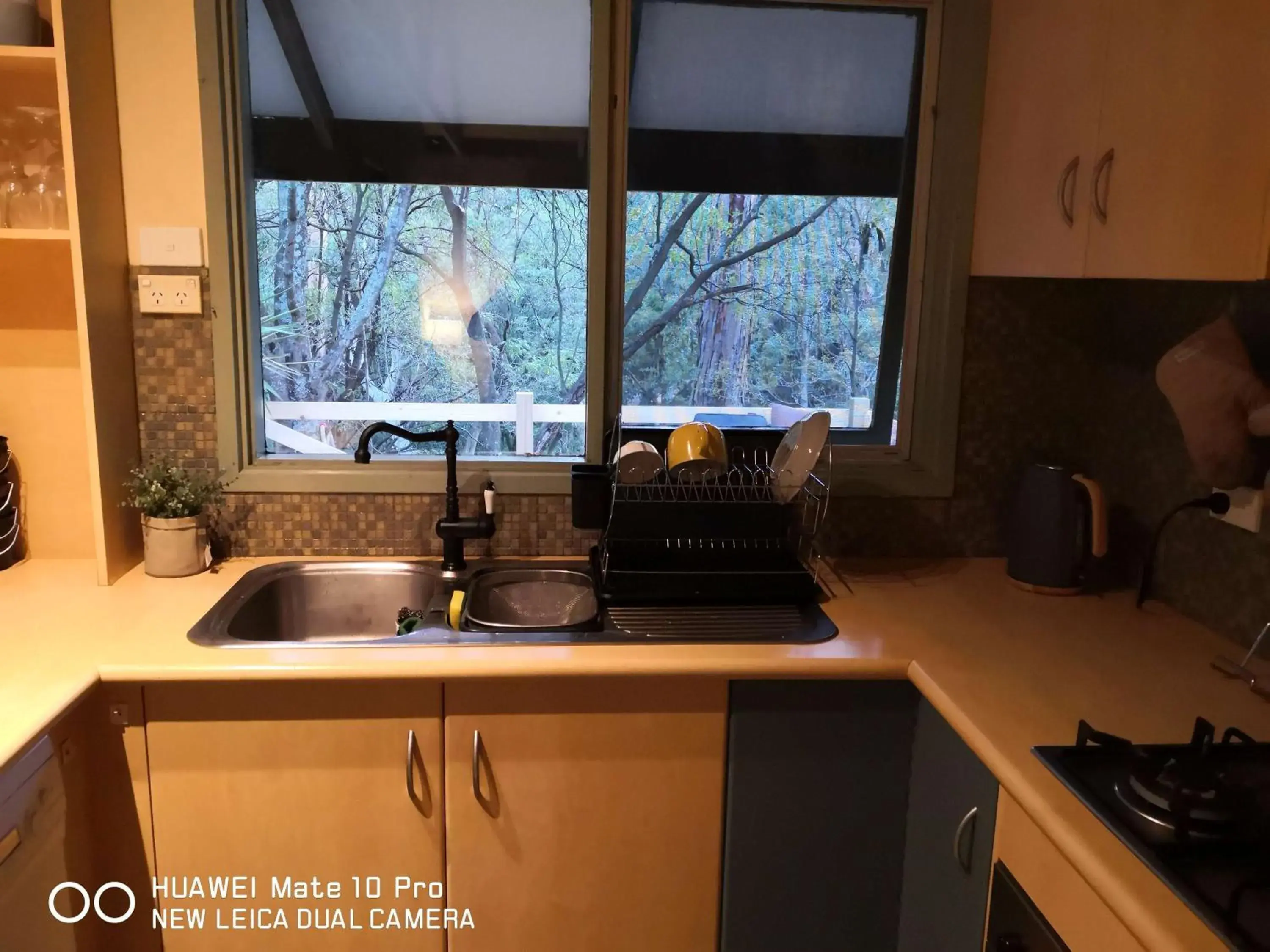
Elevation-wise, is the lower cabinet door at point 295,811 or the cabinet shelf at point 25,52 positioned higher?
the cabinet shelf at point 25,52

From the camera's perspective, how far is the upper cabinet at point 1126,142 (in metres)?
1.33

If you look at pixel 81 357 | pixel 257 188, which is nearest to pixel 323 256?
pixel 257 188

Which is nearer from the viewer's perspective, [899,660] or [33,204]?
[899,660]

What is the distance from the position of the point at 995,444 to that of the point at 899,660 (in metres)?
0.78

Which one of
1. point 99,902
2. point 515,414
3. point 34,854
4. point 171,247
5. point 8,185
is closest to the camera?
point 34,854

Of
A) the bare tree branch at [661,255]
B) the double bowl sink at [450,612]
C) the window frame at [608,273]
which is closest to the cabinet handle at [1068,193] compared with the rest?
the window frame at [608,273]

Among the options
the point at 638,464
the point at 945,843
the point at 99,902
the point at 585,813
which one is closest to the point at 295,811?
the point at 99,902

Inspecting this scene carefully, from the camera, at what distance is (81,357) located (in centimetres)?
175

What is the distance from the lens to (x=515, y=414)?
216 centimetres

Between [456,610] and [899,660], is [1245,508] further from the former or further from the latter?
[456,610]

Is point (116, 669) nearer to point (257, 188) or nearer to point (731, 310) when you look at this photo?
point (257, 188)

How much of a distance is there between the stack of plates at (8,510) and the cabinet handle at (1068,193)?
223 centimetres

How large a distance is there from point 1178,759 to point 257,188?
201 cm

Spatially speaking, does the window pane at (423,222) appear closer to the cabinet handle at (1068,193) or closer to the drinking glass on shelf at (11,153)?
the drinking glass on shelf at (11,153)
